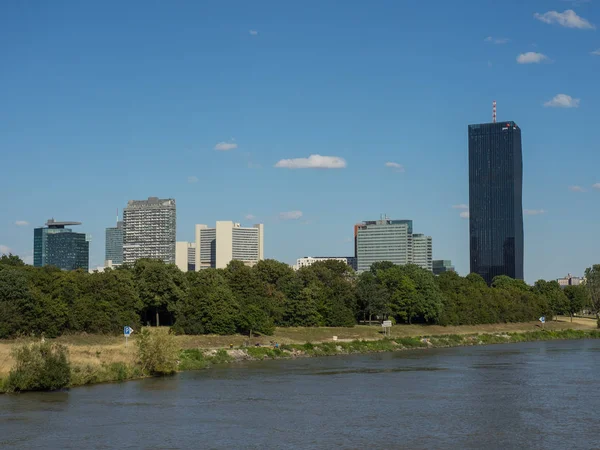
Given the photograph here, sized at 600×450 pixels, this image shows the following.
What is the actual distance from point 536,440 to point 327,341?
2498 inches

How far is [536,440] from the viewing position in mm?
40281

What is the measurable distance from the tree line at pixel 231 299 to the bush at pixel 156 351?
22.5 metres

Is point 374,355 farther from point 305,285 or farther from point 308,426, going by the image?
point 308,426

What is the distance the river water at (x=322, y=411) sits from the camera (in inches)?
1582

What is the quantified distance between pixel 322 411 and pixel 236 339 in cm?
4694

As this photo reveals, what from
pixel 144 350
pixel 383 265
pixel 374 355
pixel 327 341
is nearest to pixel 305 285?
pixel 327 341

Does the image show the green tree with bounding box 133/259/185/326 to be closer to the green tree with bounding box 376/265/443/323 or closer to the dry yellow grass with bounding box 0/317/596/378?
the dry yellow grass with bounding box 0/317/596/378

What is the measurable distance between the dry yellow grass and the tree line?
209 centimetres

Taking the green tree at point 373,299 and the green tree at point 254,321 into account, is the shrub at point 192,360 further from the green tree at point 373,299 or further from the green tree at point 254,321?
the green tree at point 373,299

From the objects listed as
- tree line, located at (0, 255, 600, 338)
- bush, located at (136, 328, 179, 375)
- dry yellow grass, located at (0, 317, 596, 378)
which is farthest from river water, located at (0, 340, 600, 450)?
tree line, located at (0, 255, 600, 338)

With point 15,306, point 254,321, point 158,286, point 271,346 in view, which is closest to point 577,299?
point 254,321

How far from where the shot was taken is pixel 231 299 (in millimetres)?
101062

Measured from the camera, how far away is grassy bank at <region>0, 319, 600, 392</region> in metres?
63.9

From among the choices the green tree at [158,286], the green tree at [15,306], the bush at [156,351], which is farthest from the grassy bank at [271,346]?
the green tree at [158,286]
